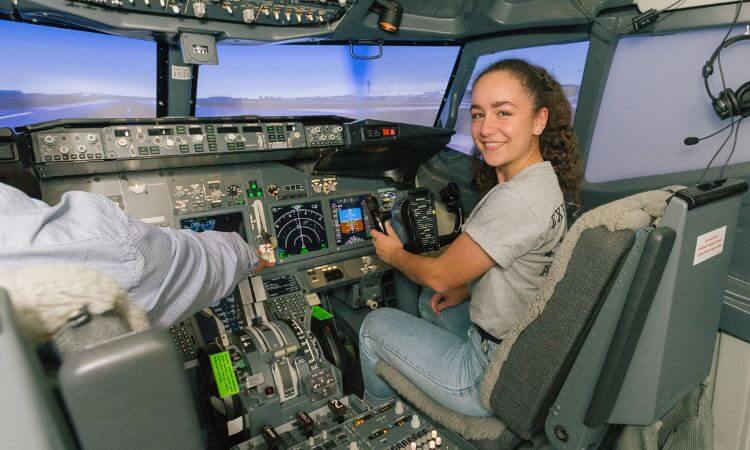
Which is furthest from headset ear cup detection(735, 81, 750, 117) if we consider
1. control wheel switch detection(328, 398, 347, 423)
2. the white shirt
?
the white shirt

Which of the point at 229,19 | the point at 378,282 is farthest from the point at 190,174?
the point at 378,282

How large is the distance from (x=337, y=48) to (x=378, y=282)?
4.91 feet

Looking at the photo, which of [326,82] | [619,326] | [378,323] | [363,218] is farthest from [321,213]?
[619,326]

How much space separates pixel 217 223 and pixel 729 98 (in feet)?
7.75

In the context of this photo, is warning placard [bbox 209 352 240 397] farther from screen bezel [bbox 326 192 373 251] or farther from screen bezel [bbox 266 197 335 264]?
screen bezel [bbox 326 192 373 251]

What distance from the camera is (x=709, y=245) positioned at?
1042mm

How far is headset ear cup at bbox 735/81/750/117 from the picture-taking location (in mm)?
1789

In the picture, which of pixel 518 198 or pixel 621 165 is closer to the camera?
pixel 518 198

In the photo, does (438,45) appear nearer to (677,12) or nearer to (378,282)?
→ (677,12)

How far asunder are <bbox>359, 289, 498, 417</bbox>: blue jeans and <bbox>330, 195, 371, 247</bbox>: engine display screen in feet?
2.76

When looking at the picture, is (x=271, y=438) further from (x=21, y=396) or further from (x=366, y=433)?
(x=21, y=396)

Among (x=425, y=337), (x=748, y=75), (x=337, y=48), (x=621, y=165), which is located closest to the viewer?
(x=425, y=337)

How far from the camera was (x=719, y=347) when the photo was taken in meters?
1.68

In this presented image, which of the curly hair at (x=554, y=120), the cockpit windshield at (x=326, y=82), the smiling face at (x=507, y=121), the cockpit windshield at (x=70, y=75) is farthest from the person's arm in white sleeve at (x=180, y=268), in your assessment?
the cockpit windshield at (x=326, y=82)
